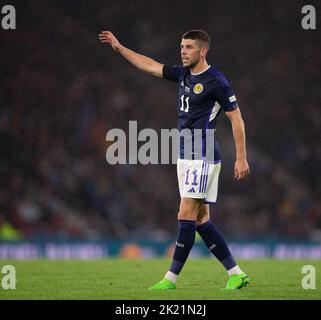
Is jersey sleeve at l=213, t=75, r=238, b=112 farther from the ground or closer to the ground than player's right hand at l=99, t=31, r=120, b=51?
closer to the ground

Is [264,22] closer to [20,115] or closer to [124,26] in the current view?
[124,26]

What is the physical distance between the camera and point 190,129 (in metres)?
8.81

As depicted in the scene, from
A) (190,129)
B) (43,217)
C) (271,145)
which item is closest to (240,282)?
(190,129)

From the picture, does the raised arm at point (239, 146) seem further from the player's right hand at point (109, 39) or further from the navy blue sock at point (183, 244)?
the player's right hand at point (109, 39)

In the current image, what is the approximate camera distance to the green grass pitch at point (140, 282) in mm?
8172

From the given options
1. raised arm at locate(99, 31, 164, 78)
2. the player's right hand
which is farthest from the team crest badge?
the player's right hand

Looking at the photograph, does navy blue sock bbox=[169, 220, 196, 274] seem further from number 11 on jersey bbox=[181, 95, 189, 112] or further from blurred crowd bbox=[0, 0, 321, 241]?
blurred crowd bbox=[0, 0, 321, 241]

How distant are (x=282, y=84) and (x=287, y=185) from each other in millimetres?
2823

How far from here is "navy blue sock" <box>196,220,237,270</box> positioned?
29.3 feet

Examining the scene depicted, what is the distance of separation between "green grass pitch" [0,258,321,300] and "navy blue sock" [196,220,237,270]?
0.31m

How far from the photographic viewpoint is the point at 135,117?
69.1ft

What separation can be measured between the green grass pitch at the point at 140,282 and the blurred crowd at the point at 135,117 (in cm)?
623

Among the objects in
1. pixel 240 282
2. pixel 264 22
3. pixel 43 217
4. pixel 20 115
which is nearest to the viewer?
pixel 240 282

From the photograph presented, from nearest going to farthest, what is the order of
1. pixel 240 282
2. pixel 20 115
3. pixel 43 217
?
1. pixel 240 282
2. pixel 43 217
3. pixel 20 115
